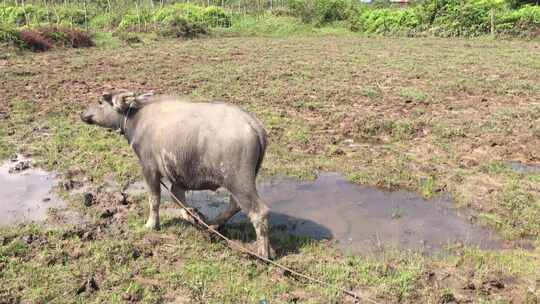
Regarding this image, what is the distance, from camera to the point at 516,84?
42.1 ft

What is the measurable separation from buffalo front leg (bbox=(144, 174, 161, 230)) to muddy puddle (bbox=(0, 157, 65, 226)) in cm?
138

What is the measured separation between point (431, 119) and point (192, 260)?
6596mm

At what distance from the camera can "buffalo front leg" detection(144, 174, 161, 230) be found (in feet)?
16.9

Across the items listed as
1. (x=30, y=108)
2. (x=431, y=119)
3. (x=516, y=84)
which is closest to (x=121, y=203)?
(x=30, y=108)

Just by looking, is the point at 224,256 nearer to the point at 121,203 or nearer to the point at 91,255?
the point at 91,255

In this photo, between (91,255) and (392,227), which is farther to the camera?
(392,227)

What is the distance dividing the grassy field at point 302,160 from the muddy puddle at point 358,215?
9.1 inches

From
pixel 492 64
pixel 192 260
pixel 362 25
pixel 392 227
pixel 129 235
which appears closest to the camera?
pixel 192 260

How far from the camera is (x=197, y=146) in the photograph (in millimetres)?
4590

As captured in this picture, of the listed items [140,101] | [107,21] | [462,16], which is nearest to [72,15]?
[107,21]

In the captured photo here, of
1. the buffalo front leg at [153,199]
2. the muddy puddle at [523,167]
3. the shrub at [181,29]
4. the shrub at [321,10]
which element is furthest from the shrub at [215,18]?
the buffalo front leg at [153,199]

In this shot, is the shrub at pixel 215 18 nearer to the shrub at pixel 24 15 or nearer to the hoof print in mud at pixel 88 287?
the shrub at pixel 24 15

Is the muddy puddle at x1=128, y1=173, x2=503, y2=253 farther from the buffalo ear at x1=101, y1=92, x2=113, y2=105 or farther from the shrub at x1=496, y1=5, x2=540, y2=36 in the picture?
the shrub at x1=496, y1=5, x2=540, y2=36

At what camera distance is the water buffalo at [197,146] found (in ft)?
14.5
